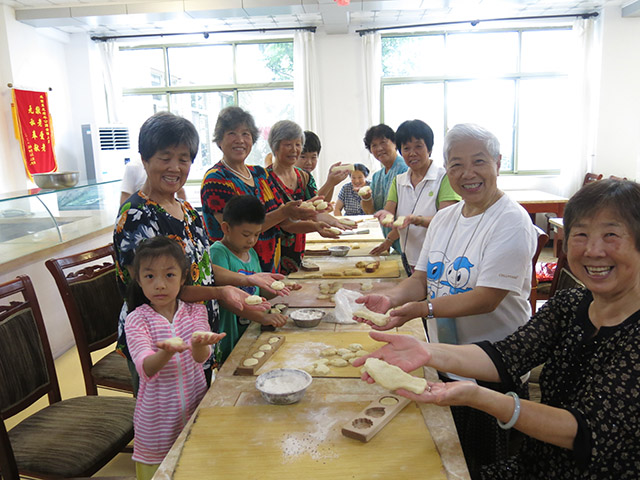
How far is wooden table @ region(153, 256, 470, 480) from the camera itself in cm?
107

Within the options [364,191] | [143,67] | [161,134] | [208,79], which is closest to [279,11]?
[208,79]

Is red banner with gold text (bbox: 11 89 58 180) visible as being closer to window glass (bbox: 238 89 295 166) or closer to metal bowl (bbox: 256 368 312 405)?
window glass (bbox: 238 89 295 166)

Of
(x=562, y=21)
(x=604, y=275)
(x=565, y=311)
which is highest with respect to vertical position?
(x=562, y=21)

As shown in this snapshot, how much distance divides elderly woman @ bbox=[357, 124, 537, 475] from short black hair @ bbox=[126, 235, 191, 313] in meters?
0.74

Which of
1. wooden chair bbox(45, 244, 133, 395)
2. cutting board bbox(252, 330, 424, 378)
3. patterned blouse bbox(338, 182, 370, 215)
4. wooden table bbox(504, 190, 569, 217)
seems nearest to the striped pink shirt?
cutting board bbox(252, 330, 424, 378)

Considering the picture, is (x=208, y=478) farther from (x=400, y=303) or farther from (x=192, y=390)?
(x=400, y=303)

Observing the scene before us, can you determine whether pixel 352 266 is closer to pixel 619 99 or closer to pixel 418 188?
pixel 418 188

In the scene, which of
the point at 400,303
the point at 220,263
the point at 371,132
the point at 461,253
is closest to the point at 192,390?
the point at 220,263

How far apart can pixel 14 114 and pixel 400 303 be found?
19.8ft

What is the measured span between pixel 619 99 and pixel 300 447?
7.57m

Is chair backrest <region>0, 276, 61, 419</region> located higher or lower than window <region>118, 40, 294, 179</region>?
lower

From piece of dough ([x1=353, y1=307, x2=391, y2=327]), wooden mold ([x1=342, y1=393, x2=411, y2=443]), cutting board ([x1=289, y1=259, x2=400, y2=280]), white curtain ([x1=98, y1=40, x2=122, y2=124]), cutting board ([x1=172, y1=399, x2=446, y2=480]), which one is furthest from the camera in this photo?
white curtain ([x1=98, y1=40, x2=122, y2=124])

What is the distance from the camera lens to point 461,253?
1.75 metres

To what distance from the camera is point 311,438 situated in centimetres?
117
